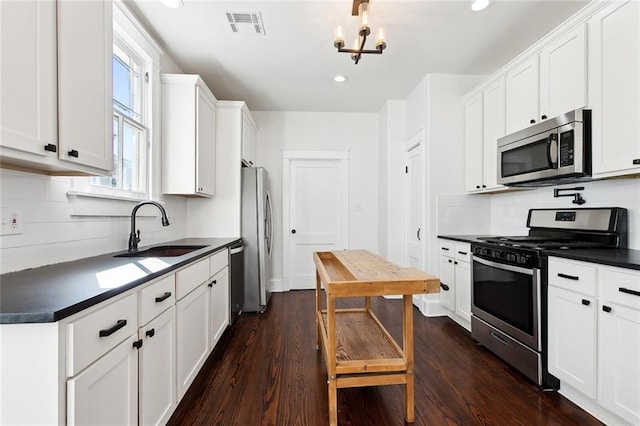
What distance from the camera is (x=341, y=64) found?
316 centimetres

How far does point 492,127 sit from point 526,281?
1.68 meters

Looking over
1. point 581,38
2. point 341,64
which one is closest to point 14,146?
point 341,64

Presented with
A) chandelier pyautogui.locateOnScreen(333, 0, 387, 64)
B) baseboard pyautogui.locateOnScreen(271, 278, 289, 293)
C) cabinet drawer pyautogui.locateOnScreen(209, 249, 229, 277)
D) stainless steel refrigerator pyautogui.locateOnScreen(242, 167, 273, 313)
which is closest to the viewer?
chandelier pyautogui.locateOnScreen(333, 0, 387, 64)

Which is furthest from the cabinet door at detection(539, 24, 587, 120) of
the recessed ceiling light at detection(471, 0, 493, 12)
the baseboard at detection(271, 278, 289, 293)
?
the baseboard at detection(271, 278, 289, 293)

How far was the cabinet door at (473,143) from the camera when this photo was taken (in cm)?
321

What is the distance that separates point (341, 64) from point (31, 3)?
2.53m

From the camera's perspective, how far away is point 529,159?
250 centimetres

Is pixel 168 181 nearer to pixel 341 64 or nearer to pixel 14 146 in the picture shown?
pixel 14 146

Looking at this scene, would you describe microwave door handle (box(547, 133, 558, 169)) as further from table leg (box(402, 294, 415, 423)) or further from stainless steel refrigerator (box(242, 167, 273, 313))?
stainless steel refrigerator (box(242, 167, 273, 313))

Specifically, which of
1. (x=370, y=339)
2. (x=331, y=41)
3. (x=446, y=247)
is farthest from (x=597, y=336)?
(x=331, y=41)

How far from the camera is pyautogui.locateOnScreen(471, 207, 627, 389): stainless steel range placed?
78.8 inches

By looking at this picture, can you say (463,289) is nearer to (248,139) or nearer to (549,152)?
(549,152)

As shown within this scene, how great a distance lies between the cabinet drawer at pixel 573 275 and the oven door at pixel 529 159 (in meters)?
0.75

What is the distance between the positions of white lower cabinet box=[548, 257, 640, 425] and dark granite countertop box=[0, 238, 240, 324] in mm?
2356
